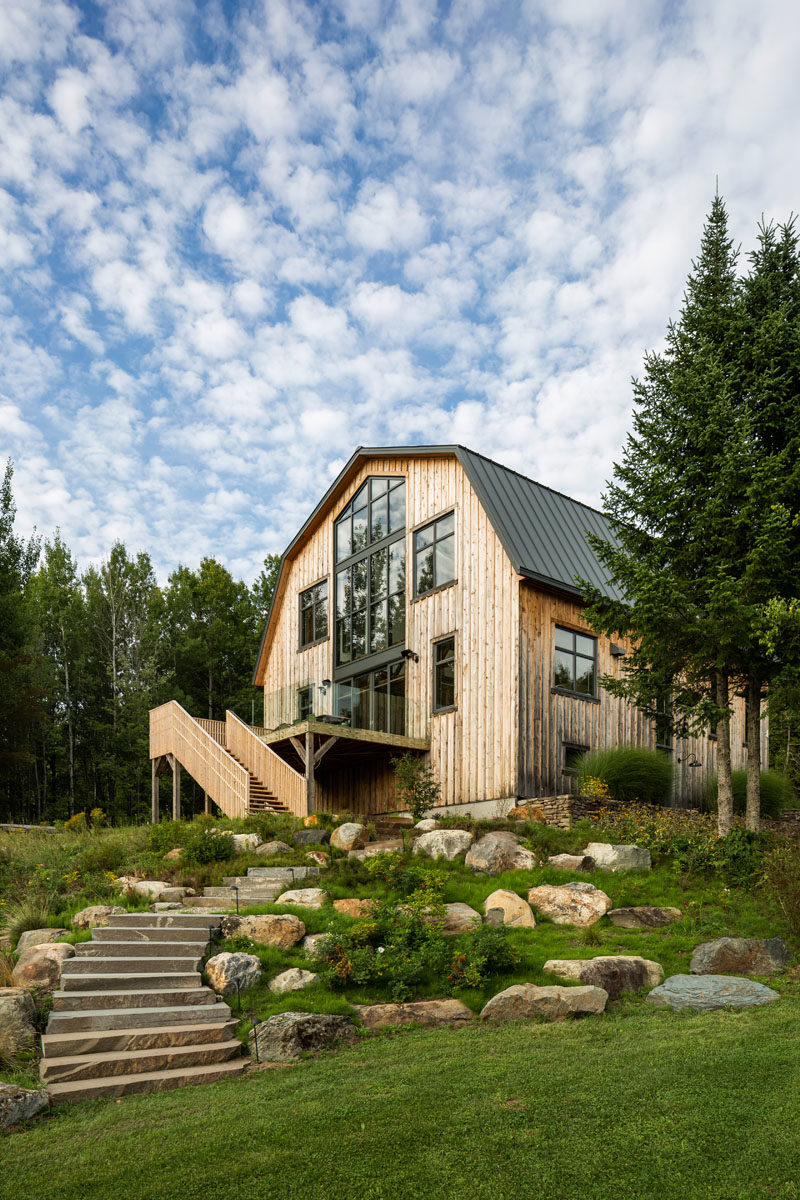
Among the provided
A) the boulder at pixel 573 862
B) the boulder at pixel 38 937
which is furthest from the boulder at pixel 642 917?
the boulder at pixel 38 937

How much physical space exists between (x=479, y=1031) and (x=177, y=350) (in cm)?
1423

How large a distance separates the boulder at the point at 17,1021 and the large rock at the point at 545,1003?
13.3 feet

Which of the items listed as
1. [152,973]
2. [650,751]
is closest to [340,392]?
[650,751]

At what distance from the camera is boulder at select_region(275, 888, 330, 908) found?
10977 millimetres

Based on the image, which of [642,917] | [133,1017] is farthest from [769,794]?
[133,1017]

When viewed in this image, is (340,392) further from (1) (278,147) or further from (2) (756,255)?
(2) (756,255)

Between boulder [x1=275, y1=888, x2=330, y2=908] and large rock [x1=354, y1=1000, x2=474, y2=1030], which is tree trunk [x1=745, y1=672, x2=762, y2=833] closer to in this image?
boulder [x1=275, y1=888, x2=330, y2=908]

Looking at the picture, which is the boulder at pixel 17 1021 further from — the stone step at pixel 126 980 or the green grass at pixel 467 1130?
the green grass at pixel 467 1130

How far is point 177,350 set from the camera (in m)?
17.3

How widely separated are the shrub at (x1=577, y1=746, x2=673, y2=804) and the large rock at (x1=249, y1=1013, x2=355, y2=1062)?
948 cm

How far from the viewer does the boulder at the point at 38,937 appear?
30.9ft

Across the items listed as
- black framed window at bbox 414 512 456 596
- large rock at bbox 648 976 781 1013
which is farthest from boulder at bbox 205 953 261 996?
black framed window at bbox 414 512 456 596

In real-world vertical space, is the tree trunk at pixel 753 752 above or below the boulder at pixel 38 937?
above

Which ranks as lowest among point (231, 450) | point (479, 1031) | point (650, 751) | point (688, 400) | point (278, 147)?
point (479, 1031)
